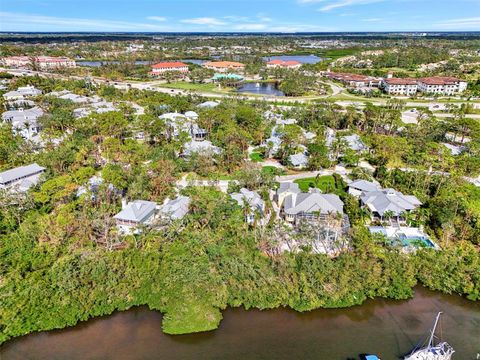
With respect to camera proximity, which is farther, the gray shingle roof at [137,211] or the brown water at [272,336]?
the gray shingle roof at [137,211]

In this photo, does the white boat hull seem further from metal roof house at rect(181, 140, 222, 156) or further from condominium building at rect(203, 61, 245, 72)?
condominium building at rect(203, 61, 245, 72)

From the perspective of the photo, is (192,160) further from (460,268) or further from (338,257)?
(460,268)

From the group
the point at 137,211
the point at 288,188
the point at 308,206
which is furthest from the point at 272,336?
the point at 288,188

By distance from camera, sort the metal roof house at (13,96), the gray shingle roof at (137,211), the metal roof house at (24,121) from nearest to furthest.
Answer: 1. the gray shingle roof at (137,211)
2. the metal roof house at (24,121)
3. the metal roof house at (13,96)

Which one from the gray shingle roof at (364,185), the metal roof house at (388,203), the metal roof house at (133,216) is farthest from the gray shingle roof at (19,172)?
the metal roof house at (388,203)

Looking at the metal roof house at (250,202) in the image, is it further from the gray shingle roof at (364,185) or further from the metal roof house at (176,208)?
the gray shingle roof at (364,185)

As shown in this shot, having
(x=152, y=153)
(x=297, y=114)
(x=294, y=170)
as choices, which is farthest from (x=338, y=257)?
(x=297, y=114)

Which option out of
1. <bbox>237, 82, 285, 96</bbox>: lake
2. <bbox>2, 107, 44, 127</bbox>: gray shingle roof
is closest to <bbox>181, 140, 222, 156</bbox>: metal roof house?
<bbox>2, 107, 44, 127</bbox>: gray shingle roof
